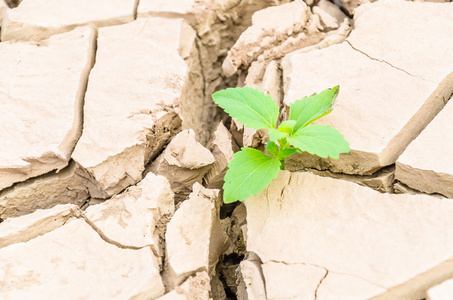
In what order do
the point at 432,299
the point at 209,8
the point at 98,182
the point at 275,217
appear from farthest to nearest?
the point at 209,8 < the point at 98,182 < the point at 275,217 < the point at 432,299

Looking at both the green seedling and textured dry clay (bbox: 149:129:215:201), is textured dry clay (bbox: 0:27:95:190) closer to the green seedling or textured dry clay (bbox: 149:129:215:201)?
textured dry clay (bbox: 149:129:215:201)

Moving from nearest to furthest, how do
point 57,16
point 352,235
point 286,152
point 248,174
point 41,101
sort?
point 352,235 < point 248,174 < point 286,152 < point 41,101 < point 57,16

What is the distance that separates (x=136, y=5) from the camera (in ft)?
8.93

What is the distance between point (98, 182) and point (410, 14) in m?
1.84

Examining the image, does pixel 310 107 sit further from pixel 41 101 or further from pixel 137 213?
pixel 41 101

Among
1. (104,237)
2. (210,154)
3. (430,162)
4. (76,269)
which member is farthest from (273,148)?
(76,269)

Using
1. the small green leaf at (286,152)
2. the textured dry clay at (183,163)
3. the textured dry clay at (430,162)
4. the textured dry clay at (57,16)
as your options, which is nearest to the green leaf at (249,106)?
the small green leaf at (286,152)

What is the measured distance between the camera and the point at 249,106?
1.83 m

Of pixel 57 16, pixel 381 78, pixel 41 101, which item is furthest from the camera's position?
pixel 57 16

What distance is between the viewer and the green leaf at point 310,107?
71.2 inches

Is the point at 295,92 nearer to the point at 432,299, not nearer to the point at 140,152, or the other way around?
the point at 140,152

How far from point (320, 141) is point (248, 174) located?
1.00 feet

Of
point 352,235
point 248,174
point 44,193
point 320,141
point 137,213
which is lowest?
point 44,193

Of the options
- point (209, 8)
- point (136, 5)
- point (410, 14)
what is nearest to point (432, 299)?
point (410, 14)
